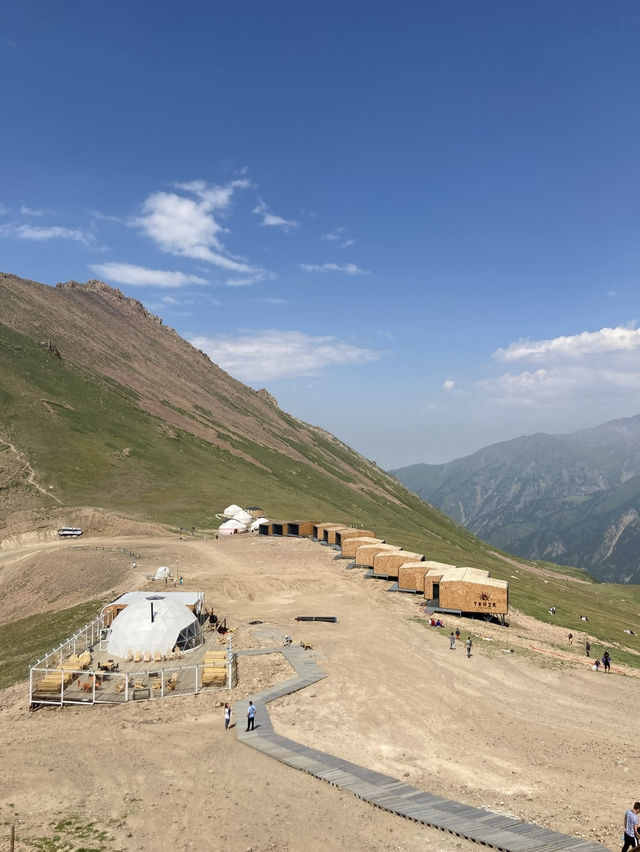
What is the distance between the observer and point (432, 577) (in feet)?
195

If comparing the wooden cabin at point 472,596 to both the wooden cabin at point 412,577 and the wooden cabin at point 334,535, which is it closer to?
the wooden cabin at point 412,577

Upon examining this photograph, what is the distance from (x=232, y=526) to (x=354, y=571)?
103ft

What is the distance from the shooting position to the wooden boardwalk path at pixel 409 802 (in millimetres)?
19062

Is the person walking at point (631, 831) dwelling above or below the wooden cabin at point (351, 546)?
below

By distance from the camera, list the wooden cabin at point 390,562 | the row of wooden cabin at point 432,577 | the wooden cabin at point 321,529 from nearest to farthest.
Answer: the row of wooden cabin at point 432,577 → the wooden cabin at point 390,562 → the wooden cabin at point 321,529

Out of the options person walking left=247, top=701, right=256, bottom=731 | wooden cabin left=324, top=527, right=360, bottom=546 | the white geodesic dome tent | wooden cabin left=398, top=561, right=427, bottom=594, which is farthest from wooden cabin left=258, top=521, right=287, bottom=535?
person walking left=247, top=701, right=256, bottom=731

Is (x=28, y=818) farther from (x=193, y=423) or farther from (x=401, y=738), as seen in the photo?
(x=193, y=423)

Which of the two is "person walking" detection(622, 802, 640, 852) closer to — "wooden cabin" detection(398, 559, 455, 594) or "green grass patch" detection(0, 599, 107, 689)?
"green grass patch" detection(0, 599, 107, 689)

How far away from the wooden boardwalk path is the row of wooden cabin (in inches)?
1227

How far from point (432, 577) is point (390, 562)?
34.7 ft

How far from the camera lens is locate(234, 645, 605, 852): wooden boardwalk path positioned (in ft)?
62.5

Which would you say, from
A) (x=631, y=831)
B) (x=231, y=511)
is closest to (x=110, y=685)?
(x=631, y=831)

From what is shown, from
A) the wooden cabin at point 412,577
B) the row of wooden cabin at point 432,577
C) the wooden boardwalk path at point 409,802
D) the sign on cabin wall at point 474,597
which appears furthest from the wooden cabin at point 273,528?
the wooden boardwalk path at point 409,802

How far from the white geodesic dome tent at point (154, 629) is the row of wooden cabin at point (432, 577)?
2692 cm
